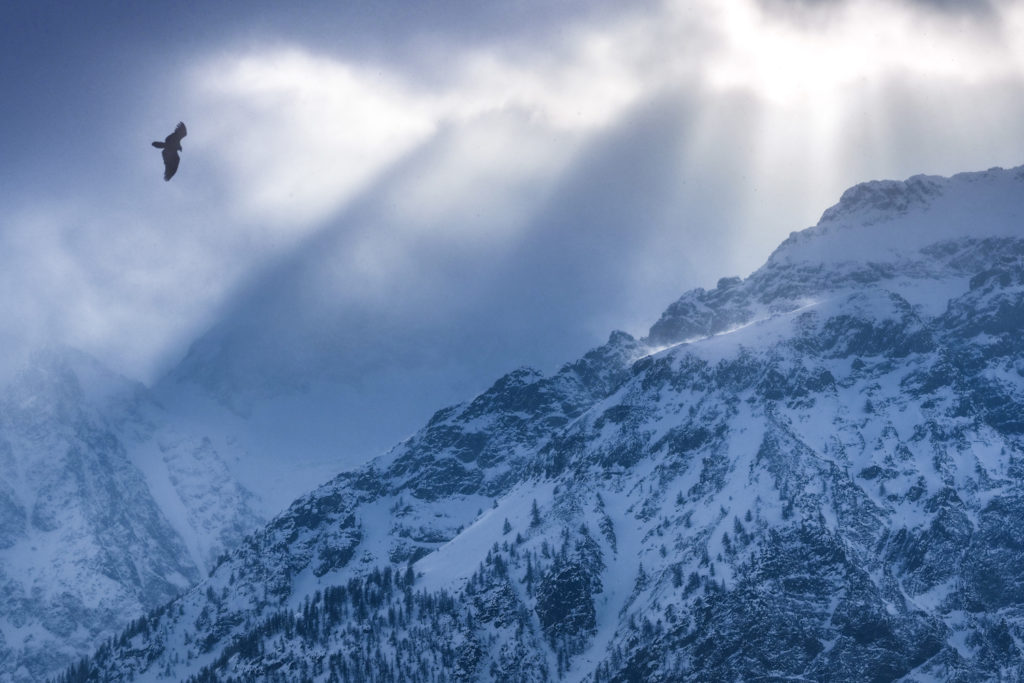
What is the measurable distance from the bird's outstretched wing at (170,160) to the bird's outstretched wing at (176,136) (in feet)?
1.33

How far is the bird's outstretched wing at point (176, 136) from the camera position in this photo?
309ft

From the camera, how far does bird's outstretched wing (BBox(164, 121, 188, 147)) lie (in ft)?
309

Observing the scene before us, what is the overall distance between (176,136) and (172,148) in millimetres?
→ 1154

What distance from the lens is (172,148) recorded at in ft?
313

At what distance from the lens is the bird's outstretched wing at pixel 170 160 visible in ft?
310

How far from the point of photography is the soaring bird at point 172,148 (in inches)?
3708

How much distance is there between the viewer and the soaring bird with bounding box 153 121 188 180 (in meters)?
94.2

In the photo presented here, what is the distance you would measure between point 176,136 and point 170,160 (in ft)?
5.56

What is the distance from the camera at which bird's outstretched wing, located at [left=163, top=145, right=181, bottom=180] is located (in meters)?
94.6

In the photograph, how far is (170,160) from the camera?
9525cm

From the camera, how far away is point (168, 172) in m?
94.1

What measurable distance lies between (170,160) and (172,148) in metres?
0.87

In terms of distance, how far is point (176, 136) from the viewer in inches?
3728
